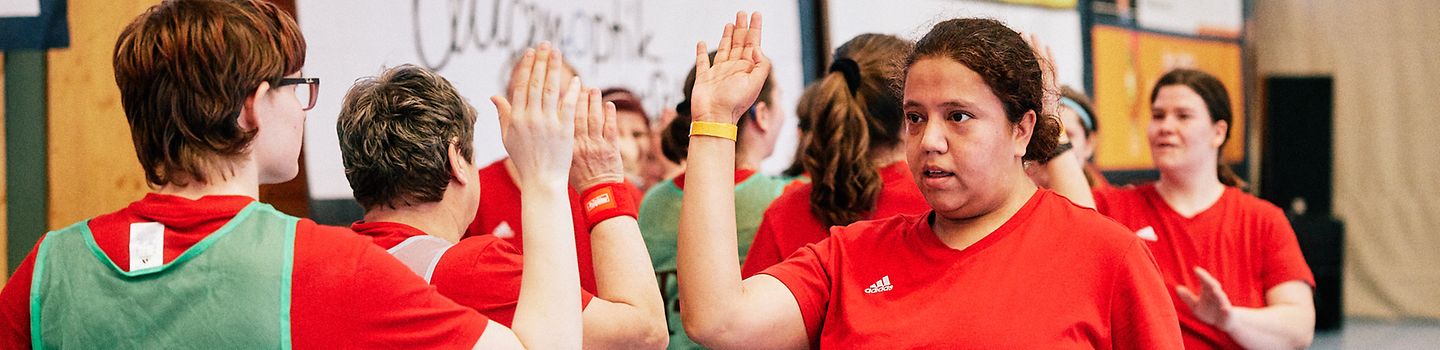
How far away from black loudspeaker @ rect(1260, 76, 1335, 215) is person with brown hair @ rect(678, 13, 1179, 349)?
7872 millimetres

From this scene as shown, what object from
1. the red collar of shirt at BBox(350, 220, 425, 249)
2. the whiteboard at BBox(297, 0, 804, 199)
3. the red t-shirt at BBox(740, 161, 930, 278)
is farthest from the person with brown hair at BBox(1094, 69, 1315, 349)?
the red collar of shirt at BBox(350, 220, 425, 249)

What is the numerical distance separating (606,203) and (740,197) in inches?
44.9

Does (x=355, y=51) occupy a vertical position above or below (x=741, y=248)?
above

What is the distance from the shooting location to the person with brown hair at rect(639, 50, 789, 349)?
9.09 feet

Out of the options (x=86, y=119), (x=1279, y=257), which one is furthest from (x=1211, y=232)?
(x=86, y=119)

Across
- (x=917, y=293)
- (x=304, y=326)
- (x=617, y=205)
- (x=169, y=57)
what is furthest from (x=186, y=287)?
(x=917, y=293)

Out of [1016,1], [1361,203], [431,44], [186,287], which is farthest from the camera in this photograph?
[1361,203]

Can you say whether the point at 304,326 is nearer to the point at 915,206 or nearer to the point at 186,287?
the point at 186,287

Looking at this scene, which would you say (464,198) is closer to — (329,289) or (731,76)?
(731,76)

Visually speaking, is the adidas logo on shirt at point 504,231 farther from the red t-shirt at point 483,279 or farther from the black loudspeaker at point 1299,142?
the black loudspeaker at point 1299,142

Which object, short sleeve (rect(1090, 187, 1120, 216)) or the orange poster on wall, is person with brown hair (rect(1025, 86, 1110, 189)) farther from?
the orange poster on wall

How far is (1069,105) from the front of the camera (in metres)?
3.35

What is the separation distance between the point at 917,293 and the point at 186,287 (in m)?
0.90

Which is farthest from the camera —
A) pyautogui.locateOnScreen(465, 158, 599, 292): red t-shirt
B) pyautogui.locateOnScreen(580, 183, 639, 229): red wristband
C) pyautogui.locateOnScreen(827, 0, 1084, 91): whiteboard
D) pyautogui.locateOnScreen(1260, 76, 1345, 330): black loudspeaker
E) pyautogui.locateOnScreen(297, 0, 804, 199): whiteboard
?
pyautogui.locateOnScreen(1260, 76, 1345, 330): black loudspeaker
